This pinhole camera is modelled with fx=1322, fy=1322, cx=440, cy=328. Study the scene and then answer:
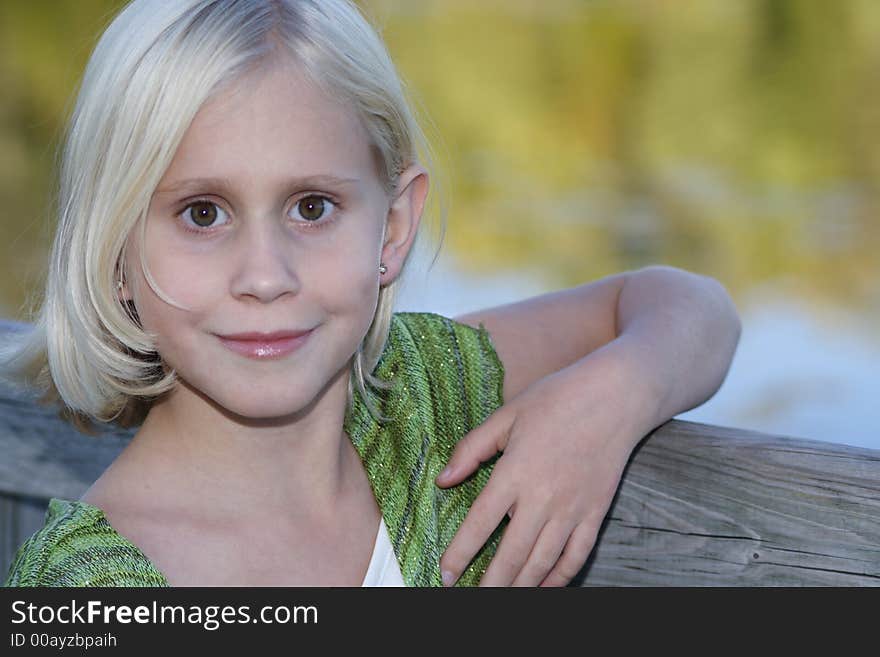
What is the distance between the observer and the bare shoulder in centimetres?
158

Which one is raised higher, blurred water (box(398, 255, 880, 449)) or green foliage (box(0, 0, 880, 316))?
green foliage (box(0, 0, 880, 316))

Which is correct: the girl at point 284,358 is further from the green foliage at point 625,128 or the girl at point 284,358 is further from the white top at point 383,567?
the green foliage at point 625,128

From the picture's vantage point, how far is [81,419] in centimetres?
Result: 151

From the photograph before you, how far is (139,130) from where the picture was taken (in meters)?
1.23

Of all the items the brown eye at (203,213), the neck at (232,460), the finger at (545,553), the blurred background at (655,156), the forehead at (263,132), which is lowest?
the blurred background at (655,156)

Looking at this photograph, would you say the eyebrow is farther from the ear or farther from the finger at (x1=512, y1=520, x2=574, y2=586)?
the finger at (x1=512, y1=520, x2=574, y2=586)

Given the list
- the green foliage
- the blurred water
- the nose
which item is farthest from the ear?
the green foliage

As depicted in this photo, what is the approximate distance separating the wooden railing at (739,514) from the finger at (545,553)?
0.06 m

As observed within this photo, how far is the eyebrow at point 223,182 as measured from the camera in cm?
123

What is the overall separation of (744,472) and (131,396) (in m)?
0.64

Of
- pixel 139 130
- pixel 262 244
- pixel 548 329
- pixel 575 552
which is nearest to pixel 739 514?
pixel 575 552

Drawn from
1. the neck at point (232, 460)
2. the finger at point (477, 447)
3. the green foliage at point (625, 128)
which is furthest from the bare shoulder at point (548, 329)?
the green foliage at point (625, 128)
